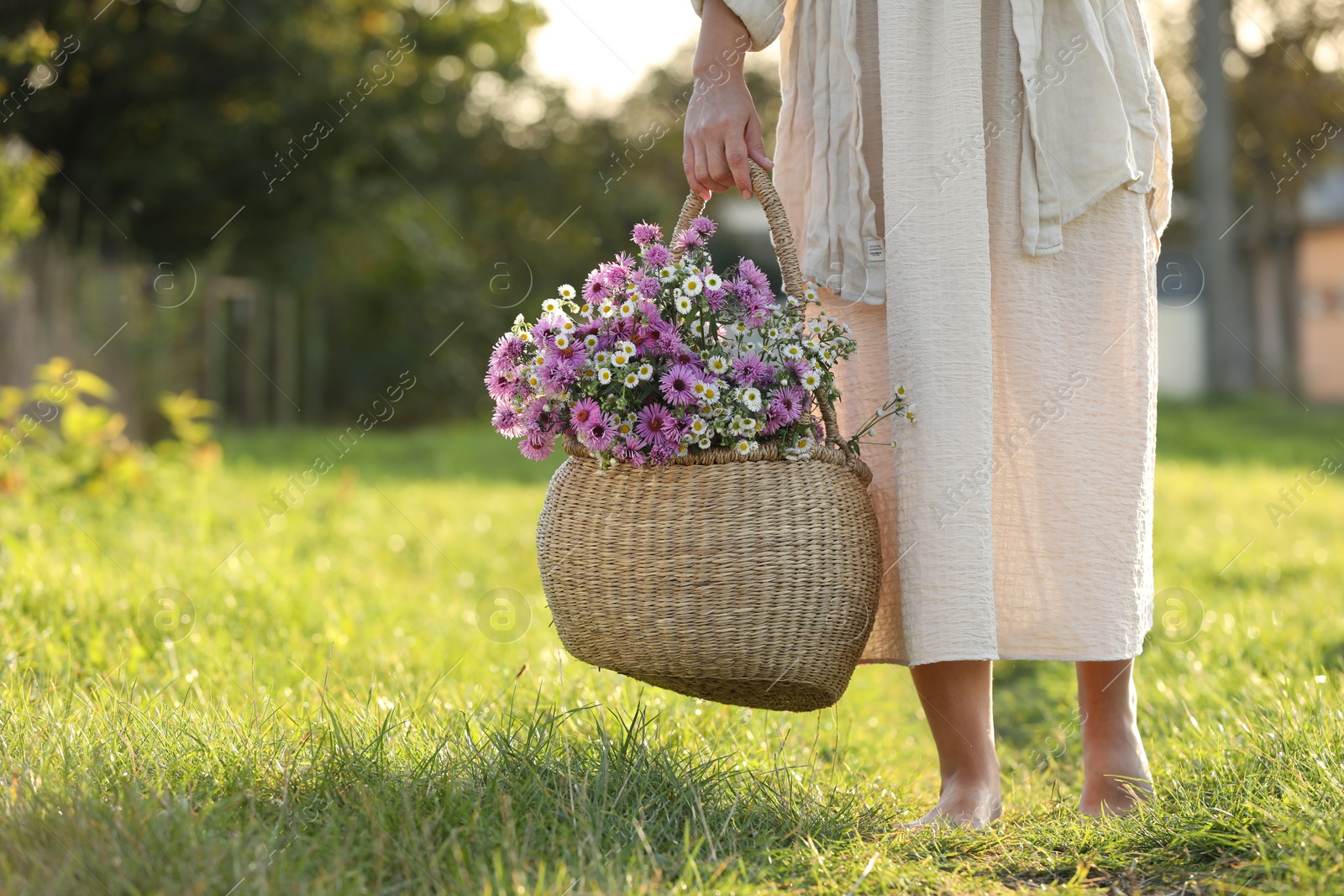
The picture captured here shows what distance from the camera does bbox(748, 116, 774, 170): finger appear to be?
1954 millimetres

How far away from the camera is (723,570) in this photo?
1.74 meters

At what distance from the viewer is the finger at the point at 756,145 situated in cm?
195

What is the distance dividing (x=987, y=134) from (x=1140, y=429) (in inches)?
22.8

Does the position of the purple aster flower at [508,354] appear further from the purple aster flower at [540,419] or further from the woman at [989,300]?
the woman at [989,300]

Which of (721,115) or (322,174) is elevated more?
(322,174)

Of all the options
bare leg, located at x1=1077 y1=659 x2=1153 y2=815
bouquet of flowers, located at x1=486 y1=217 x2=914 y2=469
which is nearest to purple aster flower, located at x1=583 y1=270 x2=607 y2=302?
bouquet of flowers, located at x1=486 y1=217 x2=914 y2=469

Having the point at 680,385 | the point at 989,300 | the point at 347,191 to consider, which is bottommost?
the point at 680,385

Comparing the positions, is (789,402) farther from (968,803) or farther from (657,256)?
(968,803)

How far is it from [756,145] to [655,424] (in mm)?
548

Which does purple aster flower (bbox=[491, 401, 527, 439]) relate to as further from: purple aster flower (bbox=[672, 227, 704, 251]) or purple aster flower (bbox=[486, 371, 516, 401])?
purple aster flower (bbox=[672, 227, 704, 251])

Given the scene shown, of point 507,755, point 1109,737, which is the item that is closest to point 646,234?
point 507,755

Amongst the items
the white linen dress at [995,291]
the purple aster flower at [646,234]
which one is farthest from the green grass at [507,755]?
the purple aster flower at [646,234]

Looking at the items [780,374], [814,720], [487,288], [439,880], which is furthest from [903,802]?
[487,288]

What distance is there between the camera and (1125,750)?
2.09 meters
